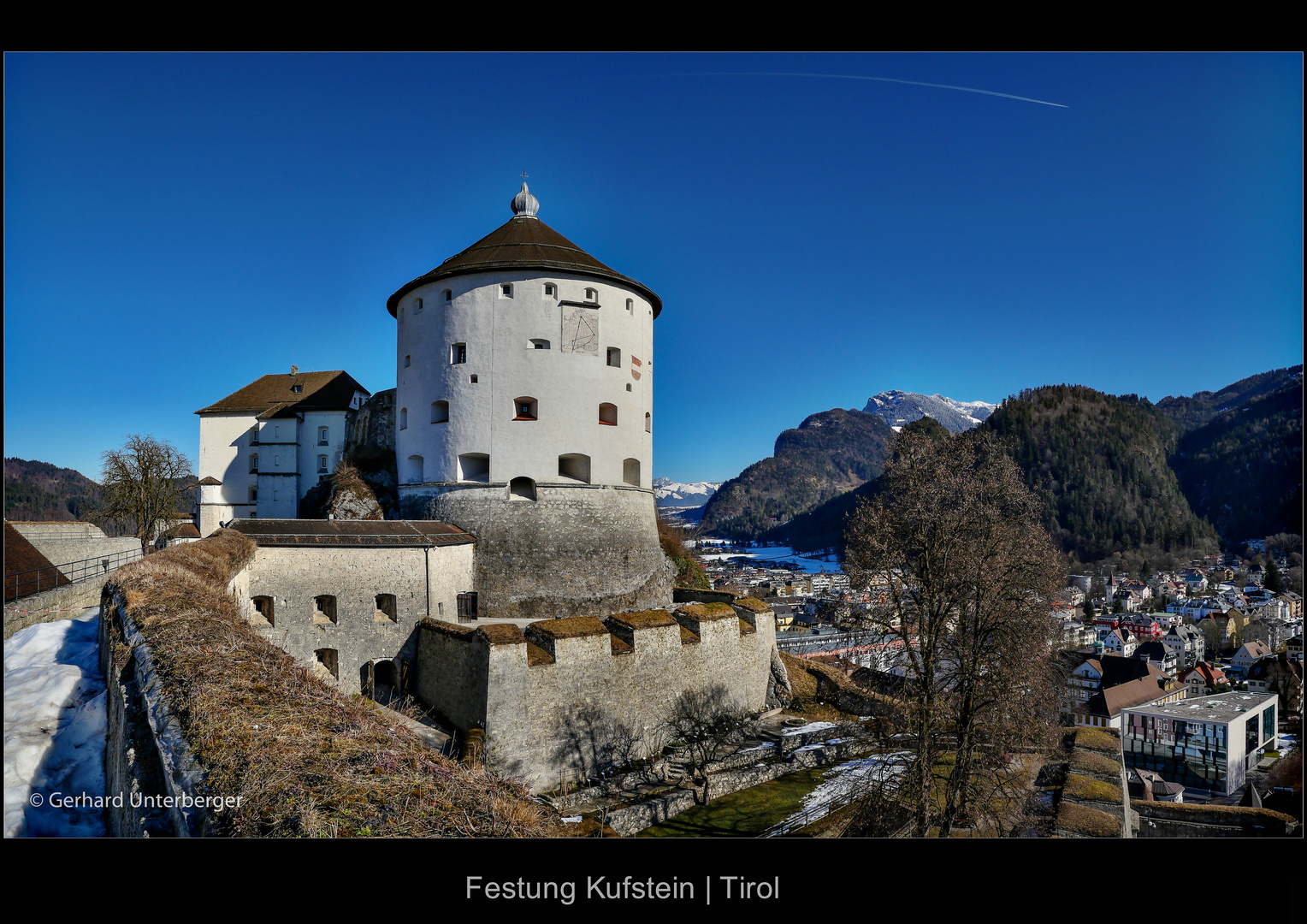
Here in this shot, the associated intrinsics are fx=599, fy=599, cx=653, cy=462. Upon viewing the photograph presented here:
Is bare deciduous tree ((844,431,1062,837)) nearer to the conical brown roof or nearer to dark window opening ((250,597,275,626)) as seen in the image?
the conical brown roof

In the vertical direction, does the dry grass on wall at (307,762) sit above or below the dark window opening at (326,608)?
above

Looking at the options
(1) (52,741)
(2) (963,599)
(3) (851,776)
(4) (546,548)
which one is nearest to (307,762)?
(1) (52,741)

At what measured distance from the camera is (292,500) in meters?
23.9

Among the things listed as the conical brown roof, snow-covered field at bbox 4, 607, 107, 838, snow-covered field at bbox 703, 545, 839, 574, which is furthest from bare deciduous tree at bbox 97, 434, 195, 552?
snow-covered field at bbox 703, 545, 839, 574

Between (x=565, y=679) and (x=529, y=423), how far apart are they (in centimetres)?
622

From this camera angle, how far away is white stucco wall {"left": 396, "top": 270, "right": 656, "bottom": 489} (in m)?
14.7

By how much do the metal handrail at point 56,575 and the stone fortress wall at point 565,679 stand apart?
593cm

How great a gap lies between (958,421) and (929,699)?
6834 inches

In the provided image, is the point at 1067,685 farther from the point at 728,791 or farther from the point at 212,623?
the point at 212,623

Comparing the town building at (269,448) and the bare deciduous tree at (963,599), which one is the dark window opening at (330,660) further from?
the town building at (269,448)

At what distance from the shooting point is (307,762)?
298 cm

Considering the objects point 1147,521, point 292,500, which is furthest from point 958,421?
point 292,500

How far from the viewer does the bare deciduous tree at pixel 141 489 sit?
72.2 feet

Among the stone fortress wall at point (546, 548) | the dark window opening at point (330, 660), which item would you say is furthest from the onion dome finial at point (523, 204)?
the dark window opening at point (330, 660)
